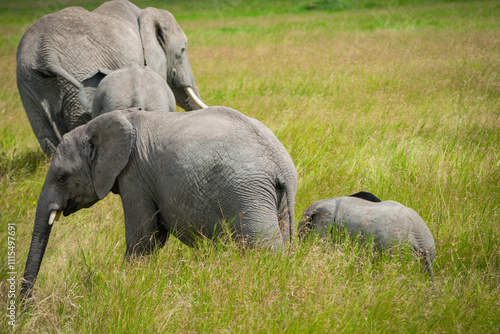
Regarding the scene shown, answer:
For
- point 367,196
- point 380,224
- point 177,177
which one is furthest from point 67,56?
point 380,224

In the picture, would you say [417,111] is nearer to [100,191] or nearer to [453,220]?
[453,220]

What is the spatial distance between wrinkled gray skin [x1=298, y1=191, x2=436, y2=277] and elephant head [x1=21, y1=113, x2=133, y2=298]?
4.66ft

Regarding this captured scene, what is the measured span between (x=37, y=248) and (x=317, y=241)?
1957 millimetres

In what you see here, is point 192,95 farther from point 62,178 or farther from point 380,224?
point 380,224

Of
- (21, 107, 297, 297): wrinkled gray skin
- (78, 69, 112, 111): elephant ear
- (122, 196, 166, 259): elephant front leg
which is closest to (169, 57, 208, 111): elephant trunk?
(78, 69, 112, 111): elephant ear

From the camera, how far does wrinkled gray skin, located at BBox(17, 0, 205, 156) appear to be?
5.64 m

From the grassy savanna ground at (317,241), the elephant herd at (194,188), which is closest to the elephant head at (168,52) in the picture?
the grassy savanna ground at (317,241)

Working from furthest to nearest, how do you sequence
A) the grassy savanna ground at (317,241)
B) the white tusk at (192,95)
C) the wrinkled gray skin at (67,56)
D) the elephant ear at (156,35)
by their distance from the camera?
the white tusk at (192,95)
the elephant ear at (156,35)
the wrinkled gray skin at (67,56)
the grassy savanna ground at (317,241)

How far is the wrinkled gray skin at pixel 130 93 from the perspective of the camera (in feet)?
15.8

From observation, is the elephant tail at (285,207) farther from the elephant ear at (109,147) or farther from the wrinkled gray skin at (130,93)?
the wrinkled gray skin at (130,93)

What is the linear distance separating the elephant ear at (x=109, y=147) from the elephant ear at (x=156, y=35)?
9.86ft

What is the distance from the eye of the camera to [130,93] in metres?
4.85

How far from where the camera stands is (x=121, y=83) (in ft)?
16.3

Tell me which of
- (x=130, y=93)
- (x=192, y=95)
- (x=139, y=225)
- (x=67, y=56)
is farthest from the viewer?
(x=192, y=95)
